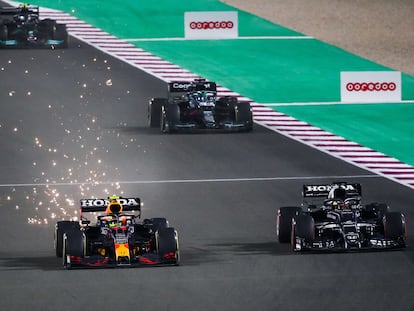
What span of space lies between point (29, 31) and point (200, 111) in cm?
1442

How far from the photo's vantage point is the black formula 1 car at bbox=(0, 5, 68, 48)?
59969mm

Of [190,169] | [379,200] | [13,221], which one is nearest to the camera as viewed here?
[13,221]

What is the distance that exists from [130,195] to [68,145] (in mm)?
6625

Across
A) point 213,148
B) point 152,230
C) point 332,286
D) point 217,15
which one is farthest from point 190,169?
point 217,15

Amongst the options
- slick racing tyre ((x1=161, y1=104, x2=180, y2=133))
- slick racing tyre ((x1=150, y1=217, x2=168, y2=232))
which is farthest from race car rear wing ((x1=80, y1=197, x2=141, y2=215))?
slick racing tyre ((x1=161, y1=104, x2=180, y2=133))

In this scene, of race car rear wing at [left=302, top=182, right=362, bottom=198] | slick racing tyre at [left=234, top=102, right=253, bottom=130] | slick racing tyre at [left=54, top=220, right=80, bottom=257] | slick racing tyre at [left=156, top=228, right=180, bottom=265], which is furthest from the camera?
slick racing tyre at [left=234, top=102, right=253, bottom=130]

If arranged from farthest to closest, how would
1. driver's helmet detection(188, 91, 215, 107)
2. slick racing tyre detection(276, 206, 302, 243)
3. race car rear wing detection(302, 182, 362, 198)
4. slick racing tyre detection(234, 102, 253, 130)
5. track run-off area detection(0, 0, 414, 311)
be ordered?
1. driver's helmet detection(188, 91, 215, 107)
2. slick racing tyre detection(234, 102, 253, 130)
3. race car rear wing detection(302, 182, 362, 198)
4. slick racing tyre detection(276, 206, 302, 243)
5. track run-off area detection(0, 0, 414, 311)

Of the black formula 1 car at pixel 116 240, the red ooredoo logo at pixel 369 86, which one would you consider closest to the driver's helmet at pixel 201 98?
the red ooredoo logo at pixel 369 86

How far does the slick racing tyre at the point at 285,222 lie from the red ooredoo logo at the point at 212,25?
3090 cm

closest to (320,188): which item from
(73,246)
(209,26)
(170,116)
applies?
(73,246)

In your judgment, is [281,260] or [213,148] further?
[213,148]

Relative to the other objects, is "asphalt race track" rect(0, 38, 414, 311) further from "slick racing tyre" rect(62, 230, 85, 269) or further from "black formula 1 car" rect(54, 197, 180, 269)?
"slick racing tyre" rect(62, 230, 85, 269)

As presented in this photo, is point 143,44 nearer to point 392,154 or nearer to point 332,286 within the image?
point 392,154

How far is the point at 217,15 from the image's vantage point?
6450 cm
